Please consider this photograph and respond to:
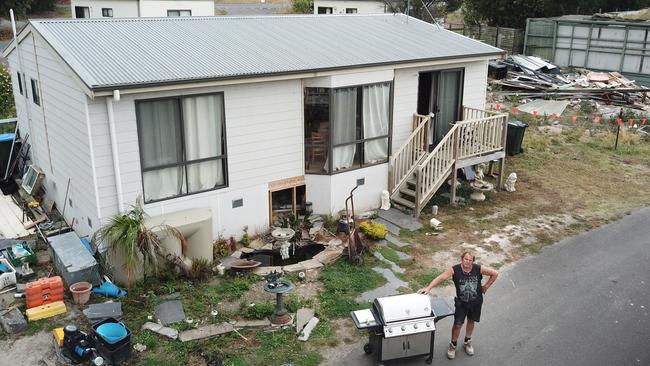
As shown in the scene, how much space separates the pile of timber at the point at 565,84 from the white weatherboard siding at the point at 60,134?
18.9 metres

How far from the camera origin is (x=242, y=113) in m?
11.2

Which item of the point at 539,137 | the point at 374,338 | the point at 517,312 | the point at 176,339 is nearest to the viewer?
the point at 374,338

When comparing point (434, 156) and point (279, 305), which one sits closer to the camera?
point (279, 305)

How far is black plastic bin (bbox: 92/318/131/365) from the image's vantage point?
761cm

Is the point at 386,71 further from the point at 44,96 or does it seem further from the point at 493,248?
the point at 44,96

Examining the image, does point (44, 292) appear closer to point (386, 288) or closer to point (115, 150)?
point (115, 150)

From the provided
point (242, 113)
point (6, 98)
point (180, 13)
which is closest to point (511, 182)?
point (242, 113)

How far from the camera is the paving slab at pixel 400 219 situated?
12625 mm

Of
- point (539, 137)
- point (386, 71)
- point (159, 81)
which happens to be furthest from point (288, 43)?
point (539, 137)

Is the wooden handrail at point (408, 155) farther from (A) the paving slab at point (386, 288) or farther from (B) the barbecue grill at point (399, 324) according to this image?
(B) the barbecue grill at point (399, 324)

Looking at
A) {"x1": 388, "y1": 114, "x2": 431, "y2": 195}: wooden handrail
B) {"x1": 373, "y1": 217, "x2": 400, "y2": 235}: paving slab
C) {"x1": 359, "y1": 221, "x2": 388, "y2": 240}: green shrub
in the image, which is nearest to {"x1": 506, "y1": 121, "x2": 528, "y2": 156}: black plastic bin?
{"x1": 388, "y1": 114, "x2": 431, "y2": 195}: wooden handrail

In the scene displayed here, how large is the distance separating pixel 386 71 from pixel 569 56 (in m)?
20.5

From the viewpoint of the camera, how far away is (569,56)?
1159 inches

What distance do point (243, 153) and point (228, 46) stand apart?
2.38 meters
